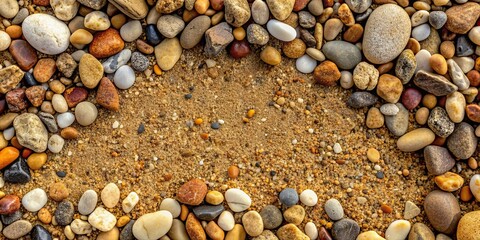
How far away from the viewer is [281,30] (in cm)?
182

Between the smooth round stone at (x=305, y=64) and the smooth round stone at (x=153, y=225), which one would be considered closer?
the smooth round stone at (x=153, y=225)

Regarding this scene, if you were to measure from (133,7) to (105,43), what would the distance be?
17cm

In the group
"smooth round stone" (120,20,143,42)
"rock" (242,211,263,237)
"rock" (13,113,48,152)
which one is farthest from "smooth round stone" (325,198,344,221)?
"rock" (13,113,48,152)

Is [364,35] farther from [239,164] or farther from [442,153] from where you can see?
[239,164]

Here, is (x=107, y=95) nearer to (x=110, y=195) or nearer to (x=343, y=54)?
(x=110, y=195)

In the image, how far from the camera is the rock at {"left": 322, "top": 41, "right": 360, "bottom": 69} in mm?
1860

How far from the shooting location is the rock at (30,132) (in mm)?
1758

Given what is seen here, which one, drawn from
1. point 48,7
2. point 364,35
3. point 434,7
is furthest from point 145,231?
point 434,7

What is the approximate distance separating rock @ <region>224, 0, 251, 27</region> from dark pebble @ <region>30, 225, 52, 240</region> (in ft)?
3.19

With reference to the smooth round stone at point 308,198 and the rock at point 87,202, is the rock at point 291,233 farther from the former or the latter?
the rock at point 87,202

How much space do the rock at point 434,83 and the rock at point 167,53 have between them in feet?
2.86

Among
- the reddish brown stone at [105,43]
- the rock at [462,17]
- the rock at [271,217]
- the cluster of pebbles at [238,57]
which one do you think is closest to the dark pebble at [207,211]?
the cluster of pebbles at [238,57]

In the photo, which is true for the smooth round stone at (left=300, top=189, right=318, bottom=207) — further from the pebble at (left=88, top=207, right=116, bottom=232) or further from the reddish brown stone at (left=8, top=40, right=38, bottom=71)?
the reddish brown stone at (left=8, top=40, right=38, bottom=71)

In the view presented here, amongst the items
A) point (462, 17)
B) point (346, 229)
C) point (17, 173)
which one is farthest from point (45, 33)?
point (462, 17)
